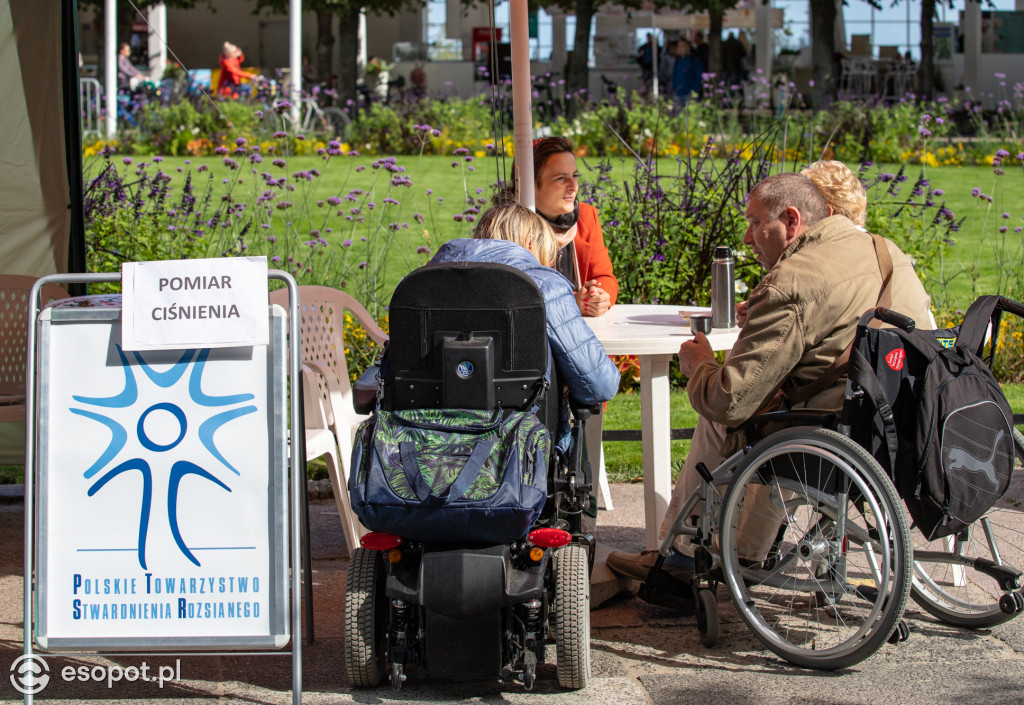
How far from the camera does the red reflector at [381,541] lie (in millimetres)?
2941

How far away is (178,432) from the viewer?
2896 millimetres

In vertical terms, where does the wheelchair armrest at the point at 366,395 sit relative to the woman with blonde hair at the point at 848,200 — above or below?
below

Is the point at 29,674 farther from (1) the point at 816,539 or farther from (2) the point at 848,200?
(2) the point at 848,200

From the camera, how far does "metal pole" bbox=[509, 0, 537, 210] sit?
422 cm

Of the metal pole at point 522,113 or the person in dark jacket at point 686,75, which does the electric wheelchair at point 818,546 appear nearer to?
the metal pole at point 522,113

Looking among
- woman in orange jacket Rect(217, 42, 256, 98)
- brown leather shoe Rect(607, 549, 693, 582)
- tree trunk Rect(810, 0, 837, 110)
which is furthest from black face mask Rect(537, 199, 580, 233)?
tree trunk Rect(810, 0, 837, 110)

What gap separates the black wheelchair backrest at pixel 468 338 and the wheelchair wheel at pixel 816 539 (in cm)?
70

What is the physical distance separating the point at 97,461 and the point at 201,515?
0.30 m

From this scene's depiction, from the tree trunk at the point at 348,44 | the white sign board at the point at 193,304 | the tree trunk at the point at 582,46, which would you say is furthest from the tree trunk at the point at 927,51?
the white sign board at the point at 193,304

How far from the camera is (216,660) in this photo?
132 inches

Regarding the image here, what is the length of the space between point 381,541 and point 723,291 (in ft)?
5.40

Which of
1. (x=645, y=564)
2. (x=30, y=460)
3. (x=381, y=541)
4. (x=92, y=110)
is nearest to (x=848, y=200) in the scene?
(x=645, y=564)

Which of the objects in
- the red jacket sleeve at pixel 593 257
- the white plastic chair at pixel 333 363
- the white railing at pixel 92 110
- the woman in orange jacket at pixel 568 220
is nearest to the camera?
the white plastic chair at pixel 333 363

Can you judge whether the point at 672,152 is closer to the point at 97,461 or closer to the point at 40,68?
the point at 40,68
